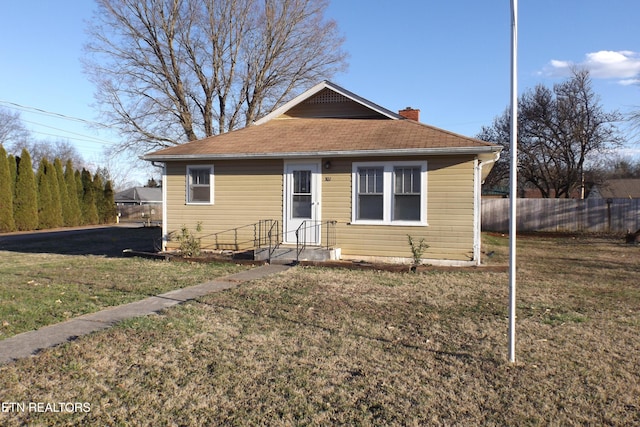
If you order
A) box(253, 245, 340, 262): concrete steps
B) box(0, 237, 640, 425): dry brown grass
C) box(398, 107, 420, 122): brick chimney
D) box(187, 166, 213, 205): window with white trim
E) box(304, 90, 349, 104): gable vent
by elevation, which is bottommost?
box(0, 237, 640, 425): dry brown grass

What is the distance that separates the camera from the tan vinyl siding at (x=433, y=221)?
35.0 ft

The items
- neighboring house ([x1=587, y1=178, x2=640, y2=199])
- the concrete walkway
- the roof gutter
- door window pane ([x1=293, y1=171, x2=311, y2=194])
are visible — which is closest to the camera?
the concrete walkway

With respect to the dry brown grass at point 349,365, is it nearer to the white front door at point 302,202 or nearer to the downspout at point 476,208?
the downspout at point 476,208

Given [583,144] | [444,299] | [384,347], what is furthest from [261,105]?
[384,347]

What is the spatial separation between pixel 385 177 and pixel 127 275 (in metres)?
6.09

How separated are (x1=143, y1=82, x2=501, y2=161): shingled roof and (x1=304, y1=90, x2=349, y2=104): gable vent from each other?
0.03m

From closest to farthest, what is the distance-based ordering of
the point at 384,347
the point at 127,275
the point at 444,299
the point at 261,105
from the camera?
the point at 384,347, the point at 444,299, the point at 127,275, the point at 261,105

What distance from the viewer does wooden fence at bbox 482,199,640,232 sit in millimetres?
23781

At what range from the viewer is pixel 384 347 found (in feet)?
16.3

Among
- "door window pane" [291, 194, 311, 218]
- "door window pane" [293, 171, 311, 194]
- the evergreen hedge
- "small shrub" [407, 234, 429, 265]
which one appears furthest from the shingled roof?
the evergreen hedge

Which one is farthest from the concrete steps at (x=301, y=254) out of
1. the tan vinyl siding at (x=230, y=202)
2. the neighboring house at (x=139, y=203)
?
the neighboring house at (x=139, y=203)

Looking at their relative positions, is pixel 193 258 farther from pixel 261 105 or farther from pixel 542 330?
pixel 261 105

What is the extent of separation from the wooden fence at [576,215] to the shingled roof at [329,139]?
15299mm

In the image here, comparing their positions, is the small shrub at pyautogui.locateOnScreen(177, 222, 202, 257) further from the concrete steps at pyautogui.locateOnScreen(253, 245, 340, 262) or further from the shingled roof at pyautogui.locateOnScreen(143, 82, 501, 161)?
the shingled roof at pyautogui.locateOnScreen(143, 82, 501, 161)
